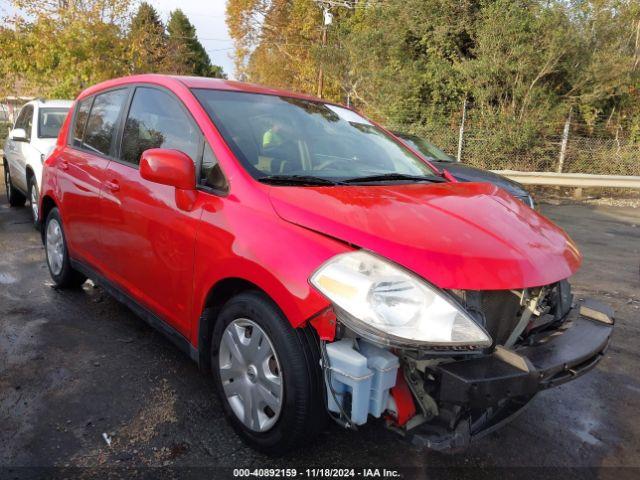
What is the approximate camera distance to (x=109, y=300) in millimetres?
4422

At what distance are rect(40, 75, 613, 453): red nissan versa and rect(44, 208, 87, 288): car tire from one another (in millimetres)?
1234

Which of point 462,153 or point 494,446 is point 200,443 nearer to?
point 494,446

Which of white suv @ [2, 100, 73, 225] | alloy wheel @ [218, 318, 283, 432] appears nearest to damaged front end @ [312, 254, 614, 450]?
alloy wheel @ [218, 318, 283, 432]

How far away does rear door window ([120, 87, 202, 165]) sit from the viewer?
2840 mm

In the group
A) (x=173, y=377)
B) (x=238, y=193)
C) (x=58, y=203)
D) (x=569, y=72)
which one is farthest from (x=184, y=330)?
(x=569, y=72)

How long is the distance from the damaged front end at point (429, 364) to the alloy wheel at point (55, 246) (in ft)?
10.9

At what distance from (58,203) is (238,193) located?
259cm

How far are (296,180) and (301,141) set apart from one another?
0.53m

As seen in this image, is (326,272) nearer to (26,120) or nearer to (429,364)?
(429,364)

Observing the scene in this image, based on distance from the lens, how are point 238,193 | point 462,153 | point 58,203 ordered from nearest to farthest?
point 238,193 → point 58,203 → point 462,153

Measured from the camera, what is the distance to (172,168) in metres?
2.53

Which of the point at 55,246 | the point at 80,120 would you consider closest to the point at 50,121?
the point at 55,246

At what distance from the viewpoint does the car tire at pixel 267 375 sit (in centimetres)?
208

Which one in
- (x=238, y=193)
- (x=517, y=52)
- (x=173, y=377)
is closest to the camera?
(x=238, y=193)
